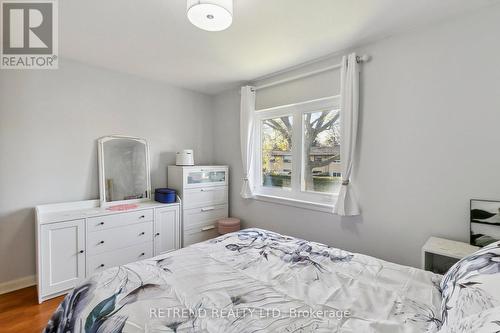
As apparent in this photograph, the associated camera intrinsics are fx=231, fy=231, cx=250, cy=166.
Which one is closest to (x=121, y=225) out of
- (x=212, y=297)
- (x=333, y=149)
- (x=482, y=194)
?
(x=212, y=297)

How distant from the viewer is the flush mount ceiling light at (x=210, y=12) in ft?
4.50

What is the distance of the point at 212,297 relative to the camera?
1121 millimetres

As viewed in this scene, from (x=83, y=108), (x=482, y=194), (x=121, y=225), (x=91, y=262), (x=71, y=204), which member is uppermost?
(x=83, y=108)

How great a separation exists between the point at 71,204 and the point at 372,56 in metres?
3.45

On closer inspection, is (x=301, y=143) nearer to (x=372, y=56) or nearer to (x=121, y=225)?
(x=372, y=56)

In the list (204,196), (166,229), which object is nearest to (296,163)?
(204,196)

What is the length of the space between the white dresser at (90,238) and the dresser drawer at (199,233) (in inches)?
8.5

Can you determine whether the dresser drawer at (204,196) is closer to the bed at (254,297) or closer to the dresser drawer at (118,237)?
the dresser drawer at (118,237)

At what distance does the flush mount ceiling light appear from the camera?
4.50 ft

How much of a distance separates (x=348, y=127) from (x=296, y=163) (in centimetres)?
81

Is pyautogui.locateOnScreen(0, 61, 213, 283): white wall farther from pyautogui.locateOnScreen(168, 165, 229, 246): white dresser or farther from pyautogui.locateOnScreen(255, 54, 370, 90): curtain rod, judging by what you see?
pyautogui.locateOnScreen(255, 54, 370, 90): curtain rod

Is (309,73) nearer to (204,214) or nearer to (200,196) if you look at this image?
(200,196)

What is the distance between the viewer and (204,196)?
3.31 meters

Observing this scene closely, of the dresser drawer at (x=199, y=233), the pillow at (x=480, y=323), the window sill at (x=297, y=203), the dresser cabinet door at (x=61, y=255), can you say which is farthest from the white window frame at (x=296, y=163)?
the dresser cabinet door at (x=61, y=255)
